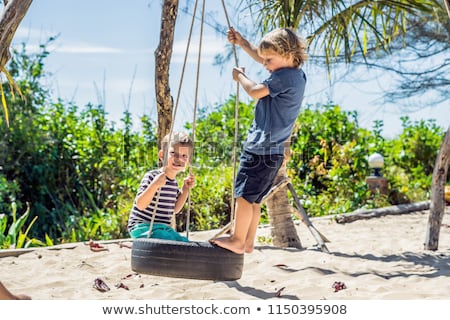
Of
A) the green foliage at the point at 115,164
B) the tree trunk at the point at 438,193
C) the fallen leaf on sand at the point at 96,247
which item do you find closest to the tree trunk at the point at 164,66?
the fallen leaf on sand at the point at 96,247

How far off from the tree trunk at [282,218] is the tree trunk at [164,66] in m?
1.03

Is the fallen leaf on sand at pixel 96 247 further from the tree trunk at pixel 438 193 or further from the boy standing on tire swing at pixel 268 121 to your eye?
the tree trunk at pixel 438 193

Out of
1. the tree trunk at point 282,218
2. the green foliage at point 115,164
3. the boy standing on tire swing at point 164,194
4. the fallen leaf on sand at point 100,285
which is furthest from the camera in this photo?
the green foliage at point 115,164

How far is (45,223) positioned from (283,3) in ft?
13.7

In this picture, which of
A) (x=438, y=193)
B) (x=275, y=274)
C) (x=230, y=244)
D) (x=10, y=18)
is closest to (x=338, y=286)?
(x=275, y=274)

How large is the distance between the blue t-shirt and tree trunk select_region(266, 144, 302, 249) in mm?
1886

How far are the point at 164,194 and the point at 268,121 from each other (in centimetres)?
73

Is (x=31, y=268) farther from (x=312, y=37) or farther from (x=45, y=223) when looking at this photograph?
(x=45, y=223)

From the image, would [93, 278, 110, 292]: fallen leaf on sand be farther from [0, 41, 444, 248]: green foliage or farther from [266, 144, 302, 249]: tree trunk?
[0, 41, 444, 248]: green foliage

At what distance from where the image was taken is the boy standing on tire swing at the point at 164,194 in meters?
3.48

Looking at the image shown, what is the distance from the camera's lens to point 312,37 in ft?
18.6

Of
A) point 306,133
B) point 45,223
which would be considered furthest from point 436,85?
point 45,223

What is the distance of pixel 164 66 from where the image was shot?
181 inches

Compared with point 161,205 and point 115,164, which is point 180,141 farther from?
point 115,164
